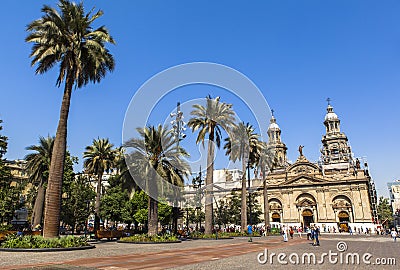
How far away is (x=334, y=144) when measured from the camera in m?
84.2

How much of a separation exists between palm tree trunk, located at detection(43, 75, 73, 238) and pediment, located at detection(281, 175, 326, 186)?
67117 millimetres

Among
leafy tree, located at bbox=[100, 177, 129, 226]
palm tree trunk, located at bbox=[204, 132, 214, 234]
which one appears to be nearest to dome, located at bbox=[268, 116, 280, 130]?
leafy tree, located at bbox=[100, 177, 129, 226]

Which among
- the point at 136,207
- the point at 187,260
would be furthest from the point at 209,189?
the point at 187,260

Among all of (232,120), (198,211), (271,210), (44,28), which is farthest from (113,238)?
(271,210)

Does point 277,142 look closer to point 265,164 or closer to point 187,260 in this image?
point 265,164

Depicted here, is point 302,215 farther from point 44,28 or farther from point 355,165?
point 44,28

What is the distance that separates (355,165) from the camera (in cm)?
8144

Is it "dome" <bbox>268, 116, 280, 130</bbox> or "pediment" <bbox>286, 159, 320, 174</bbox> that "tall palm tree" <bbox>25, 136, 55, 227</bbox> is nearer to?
"pediment" <bbox>286, 159, 320, 174</bbox>

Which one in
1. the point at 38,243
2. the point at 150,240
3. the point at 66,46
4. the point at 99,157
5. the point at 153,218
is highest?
the point at 66,46

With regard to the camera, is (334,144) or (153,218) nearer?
(153,218)

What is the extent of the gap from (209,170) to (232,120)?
6337 mm

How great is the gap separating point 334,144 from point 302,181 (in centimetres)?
1661

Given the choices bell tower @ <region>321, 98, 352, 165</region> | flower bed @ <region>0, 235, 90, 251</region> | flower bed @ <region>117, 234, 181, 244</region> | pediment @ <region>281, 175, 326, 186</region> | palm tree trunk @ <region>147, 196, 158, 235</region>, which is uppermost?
bell tower @ <region>321, 98, 352, 165</region>

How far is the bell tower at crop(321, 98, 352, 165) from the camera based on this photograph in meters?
82.9
